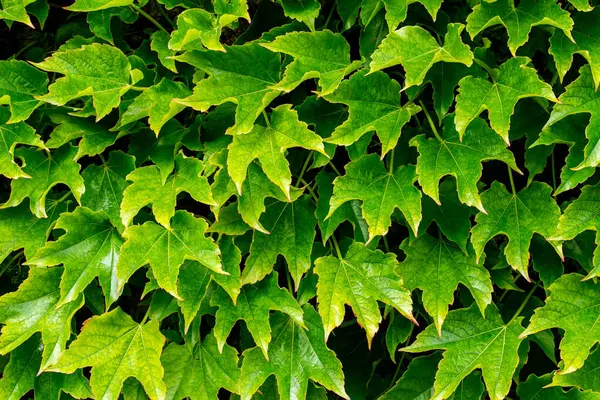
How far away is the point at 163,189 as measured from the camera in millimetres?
1479

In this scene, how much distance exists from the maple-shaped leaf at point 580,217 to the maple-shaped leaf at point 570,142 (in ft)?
0.13

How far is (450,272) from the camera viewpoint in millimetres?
1494

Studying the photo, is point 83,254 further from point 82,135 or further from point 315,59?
point 315,59

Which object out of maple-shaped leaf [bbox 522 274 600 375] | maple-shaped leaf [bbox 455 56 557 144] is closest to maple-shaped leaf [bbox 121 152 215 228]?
maple-shaped leaf [bbox 455 56 557 144]

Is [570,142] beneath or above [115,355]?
above

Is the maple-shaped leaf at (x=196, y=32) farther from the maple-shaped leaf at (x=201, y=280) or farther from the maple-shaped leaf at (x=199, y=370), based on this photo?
the maple-shaped leaf at (x=199, y=370)

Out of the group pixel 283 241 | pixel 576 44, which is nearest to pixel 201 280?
pixel 283 241

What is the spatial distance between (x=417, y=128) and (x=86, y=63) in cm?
87

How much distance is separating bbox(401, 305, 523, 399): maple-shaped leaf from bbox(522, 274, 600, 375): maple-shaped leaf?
9cm

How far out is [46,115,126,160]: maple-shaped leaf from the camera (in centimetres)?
154

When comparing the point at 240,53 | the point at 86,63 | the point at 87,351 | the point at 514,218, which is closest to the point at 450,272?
the point at 514,218

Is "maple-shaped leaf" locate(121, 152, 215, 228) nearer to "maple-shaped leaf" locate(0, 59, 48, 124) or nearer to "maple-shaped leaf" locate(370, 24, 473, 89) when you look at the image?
"maple-shaped leaf" locate(0, 59, 48, 124)

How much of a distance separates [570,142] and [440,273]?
0.44 meters

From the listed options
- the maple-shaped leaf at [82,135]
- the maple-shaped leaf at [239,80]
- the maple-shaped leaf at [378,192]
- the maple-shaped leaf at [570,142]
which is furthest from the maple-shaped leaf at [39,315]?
the maple-shaped leaf at [570,142]
